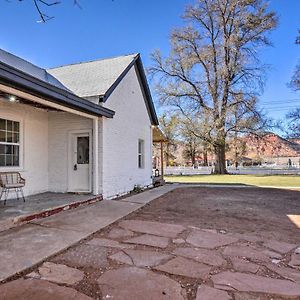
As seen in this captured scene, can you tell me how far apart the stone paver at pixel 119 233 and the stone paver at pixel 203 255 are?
1.16m

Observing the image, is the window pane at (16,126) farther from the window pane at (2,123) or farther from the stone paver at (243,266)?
the stone paver at (243,266)

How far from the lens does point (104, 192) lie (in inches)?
355

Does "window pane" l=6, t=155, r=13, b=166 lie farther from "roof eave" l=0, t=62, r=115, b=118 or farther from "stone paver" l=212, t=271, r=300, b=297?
"stone paver" l=212, t=271, r=300, b=297

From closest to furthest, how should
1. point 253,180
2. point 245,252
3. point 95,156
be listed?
point 245,252 → point 95,156 → point 253,180

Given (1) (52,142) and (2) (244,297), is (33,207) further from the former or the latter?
(2) (244,297)

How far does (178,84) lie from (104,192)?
20.1m

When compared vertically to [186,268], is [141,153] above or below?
above

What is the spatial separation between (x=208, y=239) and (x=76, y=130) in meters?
6.12

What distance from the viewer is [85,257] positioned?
12.8 feet

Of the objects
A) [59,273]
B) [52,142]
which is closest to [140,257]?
[59,273]

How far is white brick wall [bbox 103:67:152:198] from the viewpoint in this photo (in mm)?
9443

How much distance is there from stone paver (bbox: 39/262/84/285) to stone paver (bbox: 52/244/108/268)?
16cm

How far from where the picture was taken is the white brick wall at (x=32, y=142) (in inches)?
318

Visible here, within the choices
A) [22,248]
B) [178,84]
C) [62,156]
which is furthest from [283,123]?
[22,248]
